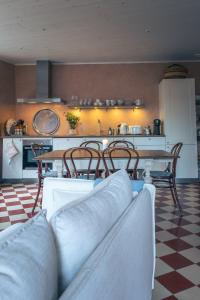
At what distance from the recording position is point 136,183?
1.45m

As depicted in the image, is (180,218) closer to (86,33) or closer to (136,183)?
(136,183)

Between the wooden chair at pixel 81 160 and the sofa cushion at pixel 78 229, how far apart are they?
194 centimetres

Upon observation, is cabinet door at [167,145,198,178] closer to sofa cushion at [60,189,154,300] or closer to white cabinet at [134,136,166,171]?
white cabinet at [134,136,166,171]

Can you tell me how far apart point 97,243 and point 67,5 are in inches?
128

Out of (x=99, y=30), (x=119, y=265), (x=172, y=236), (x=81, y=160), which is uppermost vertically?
(x=99, y=30)

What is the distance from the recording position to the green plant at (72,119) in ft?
17.7

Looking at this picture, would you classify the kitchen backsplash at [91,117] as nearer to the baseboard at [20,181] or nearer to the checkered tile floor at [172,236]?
the baseboard at [20,181]

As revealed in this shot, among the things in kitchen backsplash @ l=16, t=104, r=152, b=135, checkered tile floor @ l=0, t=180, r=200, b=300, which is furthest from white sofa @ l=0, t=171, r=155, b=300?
kitchen backsplash @ l=16, t=104, r=152, b=135

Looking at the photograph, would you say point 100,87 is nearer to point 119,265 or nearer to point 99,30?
point 99,30

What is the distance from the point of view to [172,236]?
239cm

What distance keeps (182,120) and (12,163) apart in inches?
143

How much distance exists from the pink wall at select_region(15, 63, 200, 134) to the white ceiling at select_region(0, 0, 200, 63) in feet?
0.78

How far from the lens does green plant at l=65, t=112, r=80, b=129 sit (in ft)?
17.7

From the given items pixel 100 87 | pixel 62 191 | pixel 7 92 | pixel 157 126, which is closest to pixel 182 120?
pixel 157 126
